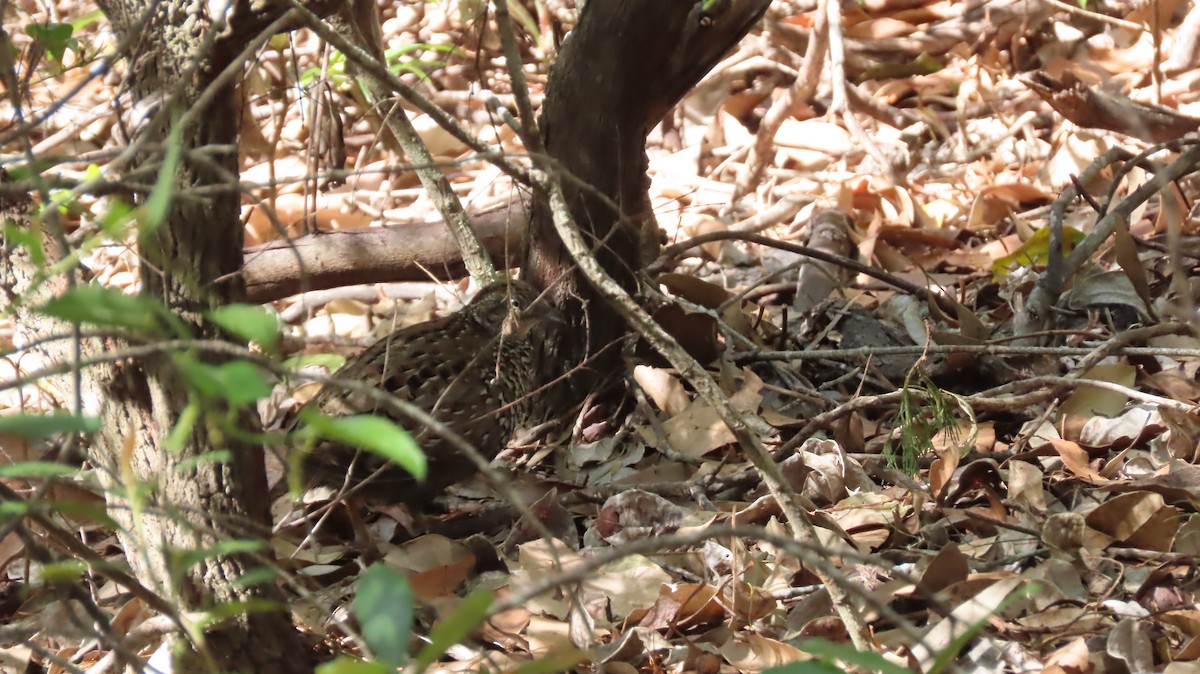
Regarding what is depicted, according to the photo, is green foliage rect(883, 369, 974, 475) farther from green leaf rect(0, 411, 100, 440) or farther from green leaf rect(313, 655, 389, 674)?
green leaf rect(0, 411, 100, 440)

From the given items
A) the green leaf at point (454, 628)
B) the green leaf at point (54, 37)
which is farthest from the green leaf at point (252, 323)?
the green leaf at point (54, 37)

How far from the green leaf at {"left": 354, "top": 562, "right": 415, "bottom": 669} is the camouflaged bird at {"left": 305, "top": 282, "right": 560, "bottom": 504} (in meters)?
2.06

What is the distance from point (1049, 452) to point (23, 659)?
9.30 feet

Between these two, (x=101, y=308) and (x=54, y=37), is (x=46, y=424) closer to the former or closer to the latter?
(x=101, y=308)

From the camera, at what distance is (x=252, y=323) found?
43.4 inches

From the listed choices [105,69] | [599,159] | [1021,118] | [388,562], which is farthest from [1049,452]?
[1021,118]

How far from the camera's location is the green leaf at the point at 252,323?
3.58 ft

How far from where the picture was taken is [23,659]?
283cm

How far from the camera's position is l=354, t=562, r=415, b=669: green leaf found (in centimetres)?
104

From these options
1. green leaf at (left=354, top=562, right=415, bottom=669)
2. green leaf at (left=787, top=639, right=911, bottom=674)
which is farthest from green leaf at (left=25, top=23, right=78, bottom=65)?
green leaf at (left=787, top=639, right=911, bottom=674)

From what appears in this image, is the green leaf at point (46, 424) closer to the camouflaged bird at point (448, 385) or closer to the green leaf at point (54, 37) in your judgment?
the green leaf at point (54, 37)

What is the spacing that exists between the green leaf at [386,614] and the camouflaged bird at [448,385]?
2.06 meters

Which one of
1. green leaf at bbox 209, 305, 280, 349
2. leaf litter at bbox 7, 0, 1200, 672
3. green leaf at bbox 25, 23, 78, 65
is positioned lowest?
leaf litter at bbox 7, 0, 1200, 672

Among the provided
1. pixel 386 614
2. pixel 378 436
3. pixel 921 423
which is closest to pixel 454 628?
pixel 386 614
